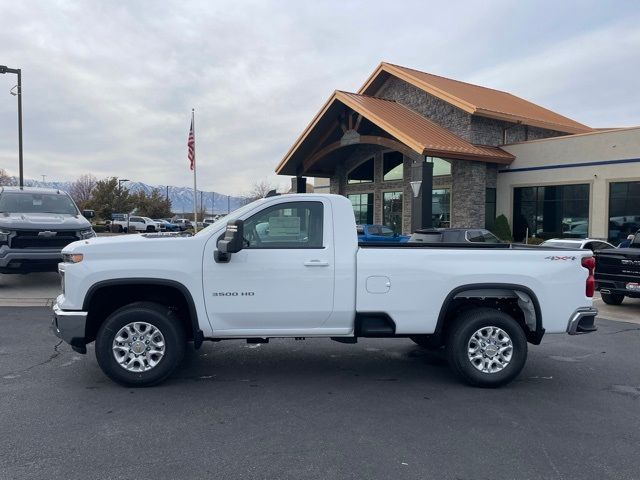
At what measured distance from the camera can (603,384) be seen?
18.7ft

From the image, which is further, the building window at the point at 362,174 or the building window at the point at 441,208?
the building window at the point at 362,174

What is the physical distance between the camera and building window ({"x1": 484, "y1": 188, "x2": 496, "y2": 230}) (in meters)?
23.7

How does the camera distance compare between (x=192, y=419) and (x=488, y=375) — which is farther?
(x=488, y=375)

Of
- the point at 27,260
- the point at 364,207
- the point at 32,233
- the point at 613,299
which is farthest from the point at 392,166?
the point at 27,260

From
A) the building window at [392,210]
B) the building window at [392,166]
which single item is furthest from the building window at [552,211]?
the building window at [392,166]

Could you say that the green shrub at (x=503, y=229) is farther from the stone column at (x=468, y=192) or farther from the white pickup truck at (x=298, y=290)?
the white pickup truck at (x=298, y=290)

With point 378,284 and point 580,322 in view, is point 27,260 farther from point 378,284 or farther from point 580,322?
point 580,322

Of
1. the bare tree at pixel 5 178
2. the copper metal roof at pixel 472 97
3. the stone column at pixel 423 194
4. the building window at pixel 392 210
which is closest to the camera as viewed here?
the stone column at pixel 423 194

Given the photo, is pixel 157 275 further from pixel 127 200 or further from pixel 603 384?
pixel 127 200

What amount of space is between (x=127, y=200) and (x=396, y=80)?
149 feet

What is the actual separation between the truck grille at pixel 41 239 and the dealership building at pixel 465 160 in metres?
13.0

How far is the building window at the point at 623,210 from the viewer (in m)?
19.5

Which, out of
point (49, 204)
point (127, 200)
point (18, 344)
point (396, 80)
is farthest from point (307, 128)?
point (127, 200)

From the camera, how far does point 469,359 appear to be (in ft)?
17.9
